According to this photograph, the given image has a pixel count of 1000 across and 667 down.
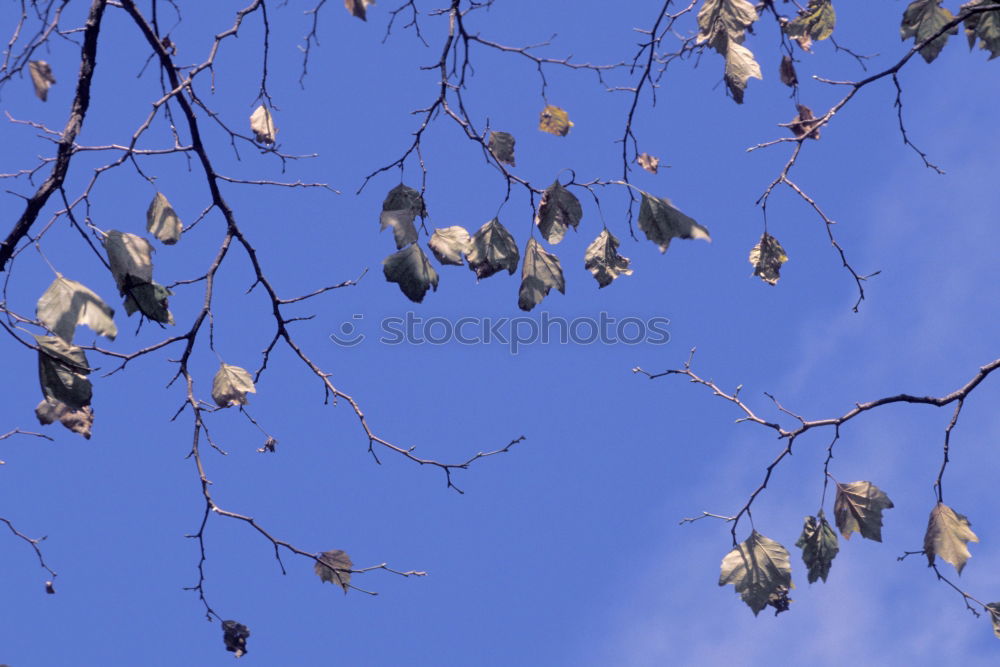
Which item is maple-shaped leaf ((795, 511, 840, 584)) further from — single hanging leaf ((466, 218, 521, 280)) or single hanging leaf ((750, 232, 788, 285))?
single hanging leaf ((466, 218, 521, 280))

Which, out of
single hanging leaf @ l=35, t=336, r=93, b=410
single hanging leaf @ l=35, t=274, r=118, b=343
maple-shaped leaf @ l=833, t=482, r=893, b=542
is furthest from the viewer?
maple-shaped leaf @ l=833, t=482, r=893, b=542

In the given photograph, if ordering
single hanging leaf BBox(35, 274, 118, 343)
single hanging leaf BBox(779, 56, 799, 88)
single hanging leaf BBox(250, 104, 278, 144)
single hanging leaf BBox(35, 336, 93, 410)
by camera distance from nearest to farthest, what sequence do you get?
single hanging leaf BBox(35, 274, 118, 343) → single hanging leaf BBox(35, 336, 93, 410) → single hanging leaf BBox(250, 104, 278, 144) → single hanging leaf BBox(779, 56, 799, 88)

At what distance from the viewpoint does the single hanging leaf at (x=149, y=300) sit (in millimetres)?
2441

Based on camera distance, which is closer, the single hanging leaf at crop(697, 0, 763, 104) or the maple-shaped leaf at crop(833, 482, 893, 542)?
the single hanging leaf at crop(697, 0, 763, 104)

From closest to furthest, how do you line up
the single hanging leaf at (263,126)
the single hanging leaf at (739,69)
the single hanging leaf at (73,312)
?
1. the single hanging leaf at (73,312)
2. the single hanging leaf at (739,69)
3. the single hanging leaf at (263,126)

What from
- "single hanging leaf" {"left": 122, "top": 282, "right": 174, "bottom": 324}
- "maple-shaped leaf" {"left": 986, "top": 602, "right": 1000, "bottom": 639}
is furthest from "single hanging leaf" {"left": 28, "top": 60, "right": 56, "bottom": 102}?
"maple-shaped leaf" {"left": 986, "top": 602, "right": 1000, "bottom": 639}

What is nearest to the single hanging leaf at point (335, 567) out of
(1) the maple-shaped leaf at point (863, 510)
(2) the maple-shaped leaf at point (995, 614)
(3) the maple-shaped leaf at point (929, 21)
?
(1) the maple-shaped leaf at point (863, 510)

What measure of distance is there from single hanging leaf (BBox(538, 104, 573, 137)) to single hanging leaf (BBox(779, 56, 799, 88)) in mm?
1353

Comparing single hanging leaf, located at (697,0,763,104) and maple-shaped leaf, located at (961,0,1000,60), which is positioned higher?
maple-shaped leaf, located at (961,0,1000,60)

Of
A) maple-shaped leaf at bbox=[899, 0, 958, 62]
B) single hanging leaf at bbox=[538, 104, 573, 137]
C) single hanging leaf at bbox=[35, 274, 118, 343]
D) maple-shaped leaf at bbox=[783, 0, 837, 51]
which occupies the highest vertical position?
maple-shaped leaf at bbox=[783, 0, 837, 51]

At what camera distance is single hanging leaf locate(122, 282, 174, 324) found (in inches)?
96.1

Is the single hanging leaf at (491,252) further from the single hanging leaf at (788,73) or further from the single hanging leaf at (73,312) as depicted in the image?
the single hanging leaf at (788,73)

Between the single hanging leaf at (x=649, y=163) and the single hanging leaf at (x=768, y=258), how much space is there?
1.40ft

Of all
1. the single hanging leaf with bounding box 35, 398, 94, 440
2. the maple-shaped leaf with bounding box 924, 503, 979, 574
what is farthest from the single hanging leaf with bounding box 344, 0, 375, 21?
the maple-shaped leaf with bounding box 924, 503, 979, 574
